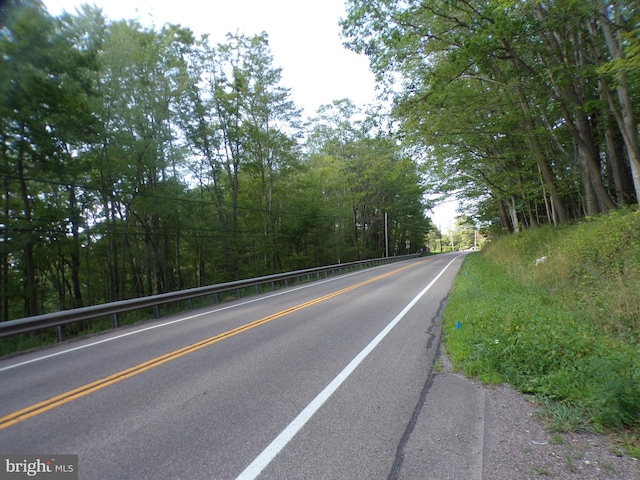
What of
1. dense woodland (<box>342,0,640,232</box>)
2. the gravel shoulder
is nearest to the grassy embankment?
the gravel shoulder

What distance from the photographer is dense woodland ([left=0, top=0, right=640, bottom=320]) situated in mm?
9734

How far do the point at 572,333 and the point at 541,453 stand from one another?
2382 mm

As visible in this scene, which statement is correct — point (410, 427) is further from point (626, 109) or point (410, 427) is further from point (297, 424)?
point (626, 109)

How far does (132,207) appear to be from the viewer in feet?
59.0

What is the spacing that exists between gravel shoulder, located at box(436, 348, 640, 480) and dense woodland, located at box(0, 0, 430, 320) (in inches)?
450

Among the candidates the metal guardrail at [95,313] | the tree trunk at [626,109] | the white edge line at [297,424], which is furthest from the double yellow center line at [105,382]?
the tree trunk at [626,109]

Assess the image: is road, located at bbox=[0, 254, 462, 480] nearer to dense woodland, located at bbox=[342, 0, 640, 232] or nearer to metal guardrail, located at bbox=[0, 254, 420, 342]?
metal guardrail, located at bbox=[0, 254, 420, 342]

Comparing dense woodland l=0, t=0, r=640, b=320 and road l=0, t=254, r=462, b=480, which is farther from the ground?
dense woodland l=0, t=0, r=640, b=320

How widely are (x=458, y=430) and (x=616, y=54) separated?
10.2 meters

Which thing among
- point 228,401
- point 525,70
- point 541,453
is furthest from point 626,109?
point 228,401

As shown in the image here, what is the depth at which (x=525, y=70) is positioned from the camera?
988cm

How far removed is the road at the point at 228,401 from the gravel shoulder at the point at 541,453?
2.40 feet

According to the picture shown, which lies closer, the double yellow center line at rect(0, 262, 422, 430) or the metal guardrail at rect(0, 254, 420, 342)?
the double yellow center line at rect(0, 262, 422, 430)

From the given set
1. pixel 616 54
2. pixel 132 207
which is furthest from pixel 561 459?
pixel 132 207
